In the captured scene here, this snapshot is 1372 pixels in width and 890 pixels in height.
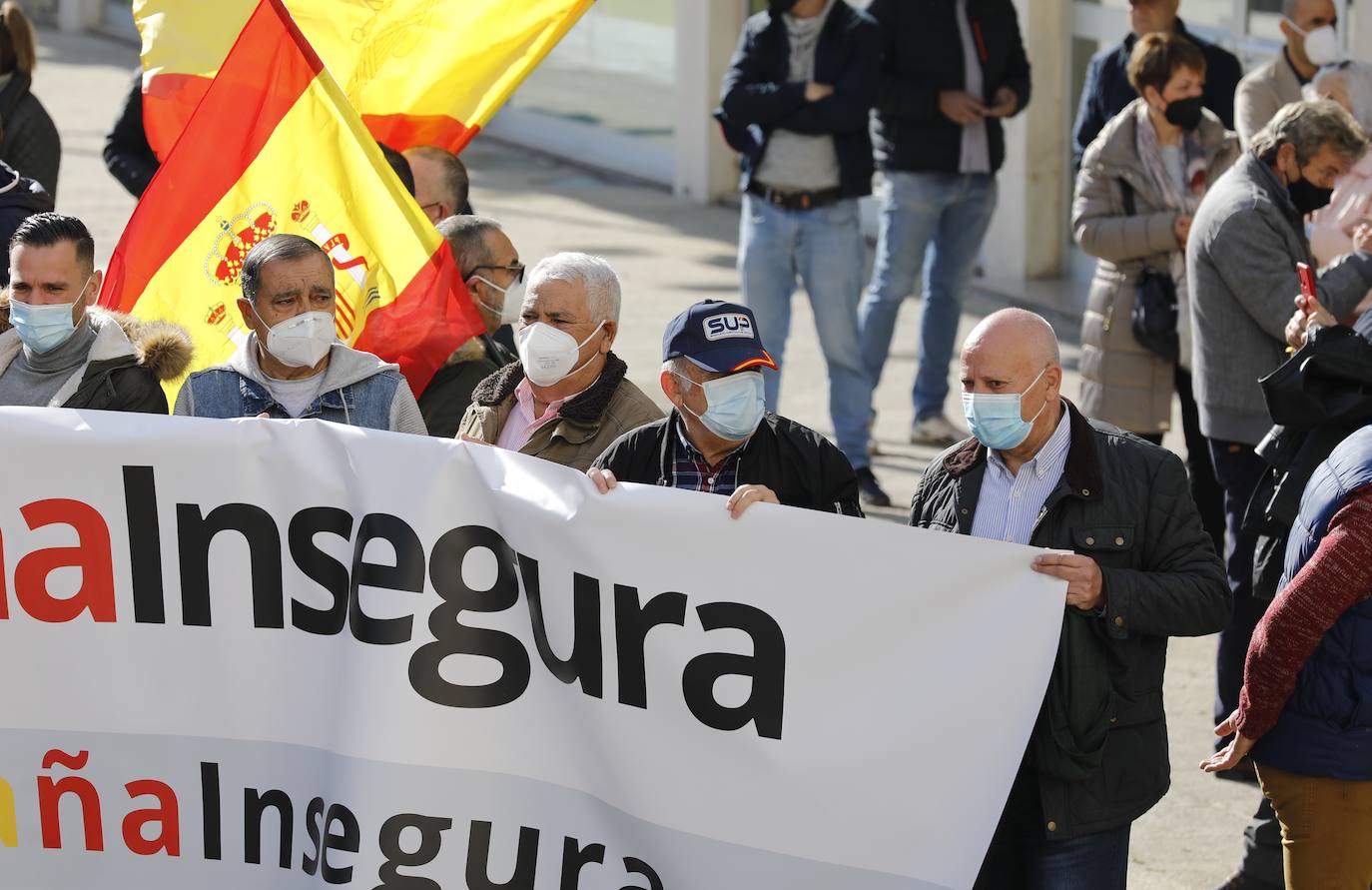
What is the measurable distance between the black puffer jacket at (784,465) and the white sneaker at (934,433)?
521 centimetres

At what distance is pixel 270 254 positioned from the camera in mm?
5109

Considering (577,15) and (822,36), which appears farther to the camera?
(822,36)

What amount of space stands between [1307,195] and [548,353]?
8.44ft

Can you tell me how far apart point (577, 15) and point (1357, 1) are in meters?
5.09

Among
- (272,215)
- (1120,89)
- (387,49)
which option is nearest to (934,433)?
(1120,89)

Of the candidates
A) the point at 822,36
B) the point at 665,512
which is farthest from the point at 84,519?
the point at 822,36

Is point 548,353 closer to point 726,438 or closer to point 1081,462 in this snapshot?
point 726,438

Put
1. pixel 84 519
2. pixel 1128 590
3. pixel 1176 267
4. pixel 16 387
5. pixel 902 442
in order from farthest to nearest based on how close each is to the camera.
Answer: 1. pixel 902 442
2. pixel 1176 267
3. pixel 16 387
4. pixel 84 519
5. pixel 1128 590

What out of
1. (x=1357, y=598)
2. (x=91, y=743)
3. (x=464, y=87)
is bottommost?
(x=91, y=743)

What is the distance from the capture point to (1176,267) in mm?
A: 7625

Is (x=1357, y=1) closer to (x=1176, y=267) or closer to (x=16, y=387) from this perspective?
(x=1176, y=267)

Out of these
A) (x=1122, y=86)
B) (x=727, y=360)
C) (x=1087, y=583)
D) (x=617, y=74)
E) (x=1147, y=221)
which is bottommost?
(x=617, y=74)

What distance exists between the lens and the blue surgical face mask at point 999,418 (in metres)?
4.39

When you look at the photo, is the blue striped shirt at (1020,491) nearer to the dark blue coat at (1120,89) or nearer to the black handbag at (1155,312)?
the black handbag at (1155,312)
